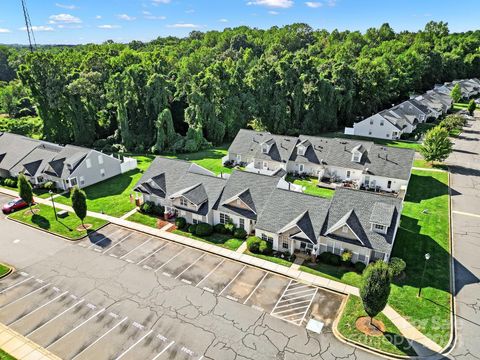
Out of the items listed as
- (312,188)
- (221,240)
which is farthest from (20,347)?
(312,188)

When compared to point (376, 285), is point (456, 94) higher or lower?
higher

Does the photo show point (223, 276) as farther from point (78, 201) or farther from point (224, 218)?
point (78, 201)

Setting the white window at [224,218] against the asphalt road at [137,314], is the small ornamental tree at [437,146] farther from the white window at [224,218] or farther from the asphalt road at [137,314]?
the asphalt road at [137,314]

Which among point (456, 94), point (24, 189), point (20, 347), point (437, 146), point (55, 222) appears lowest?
point (20, 347)

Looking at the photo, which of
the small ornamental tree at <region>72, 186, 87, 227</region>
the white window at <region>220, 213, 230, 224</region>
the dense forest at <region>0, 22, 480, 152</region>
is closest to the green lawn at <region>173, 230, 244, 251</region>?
the white window at <region>220, 213, 230, 224</region>

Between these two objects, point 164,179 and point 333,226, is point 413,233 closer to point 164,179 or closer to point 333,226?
point 333,226

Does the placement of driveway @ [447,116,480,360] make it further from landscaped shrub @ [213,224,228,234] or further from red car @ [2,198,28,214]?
red car @ [2,198,28,214]
